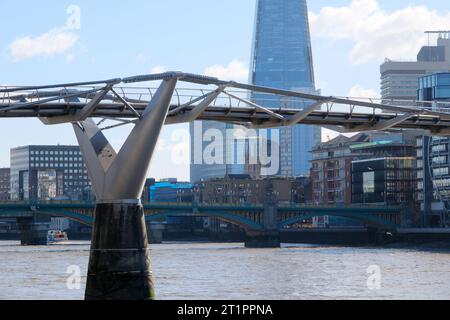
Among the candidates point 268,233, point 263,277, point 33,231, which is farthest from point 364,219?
point 263,277

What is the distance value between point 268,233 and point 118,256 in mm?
97951

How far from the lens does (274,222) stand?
14375cm

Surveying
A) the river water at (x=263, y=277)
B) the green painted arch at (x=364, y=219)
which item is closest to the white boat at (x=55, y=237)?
the green painted arch at (x=364, y=219)

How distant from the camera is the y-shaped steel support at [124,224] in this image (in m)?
43.9

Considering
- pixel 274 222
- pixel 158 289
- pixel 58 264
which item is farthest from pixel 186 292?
pixel 274 222

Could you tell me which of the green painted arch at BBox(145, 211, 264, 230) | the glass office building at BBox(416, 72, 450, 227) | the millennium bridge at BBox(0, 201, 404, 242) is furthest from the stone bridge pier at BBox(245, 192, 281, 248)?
the glass office building at BBox(416, 72, 450, 227)

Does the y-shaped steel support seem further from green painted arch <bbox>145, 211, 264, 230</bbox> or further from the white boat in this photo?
the white boat

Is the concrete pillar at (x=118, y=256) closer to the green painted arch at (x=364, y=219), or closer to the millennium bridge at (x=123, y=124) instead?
the millennium bridge at (x=123, y=124)

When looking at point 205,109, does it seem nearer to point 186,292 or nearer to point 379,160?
point 186,292

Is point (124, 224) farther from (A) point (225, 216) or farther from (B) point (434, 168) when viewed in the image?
(B) point (434, 168)

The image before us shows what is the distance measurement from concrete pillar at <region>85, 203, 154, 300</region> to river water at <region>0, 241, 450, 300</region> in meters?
9.09

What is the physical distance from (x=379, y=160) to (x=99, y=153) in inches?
4924

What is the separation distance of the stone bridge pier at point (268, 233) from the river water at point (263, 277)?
38.7 m

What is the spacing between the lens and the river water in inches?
2255
